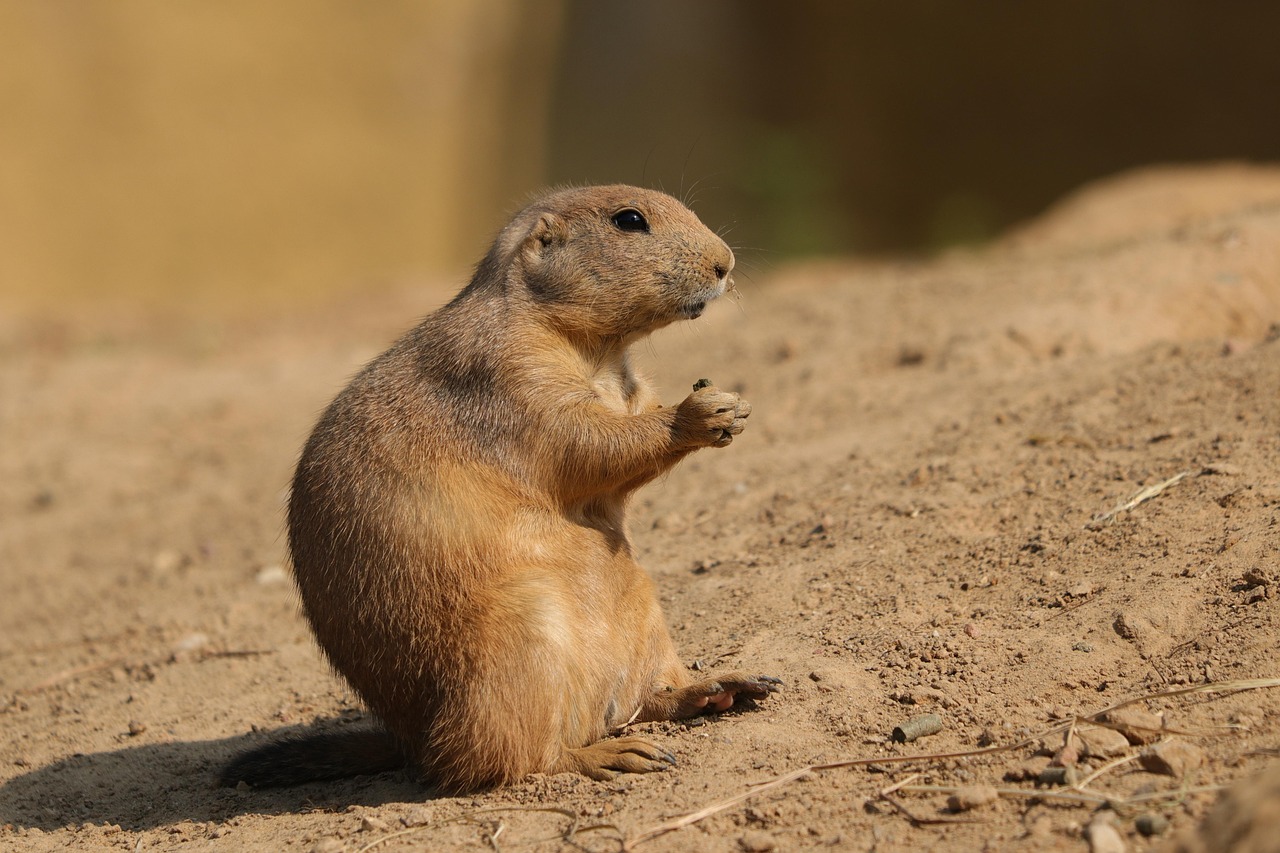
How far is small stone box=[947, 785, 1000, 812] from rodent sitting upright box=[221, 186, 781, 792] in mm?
1025

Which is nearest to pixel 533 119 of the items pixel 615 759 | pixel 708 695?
pixel 708 695

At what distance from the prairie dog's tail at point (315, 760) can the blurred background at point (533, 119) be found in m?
11.1

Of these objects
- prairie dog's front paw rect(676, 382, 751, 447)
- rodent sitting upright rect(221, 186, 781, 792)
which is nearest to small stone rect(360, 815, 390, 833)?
rodent sitting upright rect(221, 186, 781, 792)

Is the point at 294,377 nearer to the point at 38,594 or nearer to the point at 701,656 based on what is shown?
the point at 38,594

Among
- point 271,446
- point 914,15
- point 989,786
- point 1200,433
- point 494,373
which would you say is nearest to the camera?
point 989,786

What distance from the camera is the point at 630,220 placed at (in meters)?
4.87

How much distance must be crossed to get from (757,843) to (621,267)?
225 centimetres

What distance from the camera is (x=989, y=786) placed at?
3.46 meters

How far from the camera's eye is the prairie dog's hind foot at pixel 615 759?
4102 mm

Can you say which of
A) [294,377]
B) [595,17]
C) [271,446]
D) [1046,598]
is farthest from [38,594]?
[595,17]

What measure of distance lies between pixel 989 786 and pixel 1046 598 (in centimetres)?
128

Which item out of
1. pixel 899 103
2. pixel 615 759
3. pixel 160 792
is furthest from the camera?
pixel 899 103

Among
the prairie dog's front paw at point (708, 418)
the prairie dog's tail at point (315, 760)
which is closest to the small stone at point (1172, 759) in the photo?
the prairie dog's front paw at point (708, 418)

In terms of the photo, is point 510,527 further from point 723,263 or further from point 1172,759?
point 1172,759
